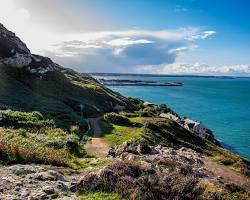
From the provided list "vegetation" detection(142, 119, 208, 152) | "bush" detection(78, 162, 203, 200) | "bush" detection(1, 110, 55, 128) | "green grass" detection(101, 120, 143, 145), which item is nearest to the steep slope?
"green grass" detection(101, 120, 143, 145)

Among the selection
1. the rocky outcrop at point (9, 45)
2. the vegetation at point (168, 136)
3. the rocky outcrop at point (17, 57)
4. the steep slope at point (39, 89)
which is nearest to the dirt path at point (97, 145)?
the steep slope at point (39, 89)

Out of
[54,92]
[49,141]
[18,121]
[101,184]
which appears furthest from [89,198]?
[54,92]

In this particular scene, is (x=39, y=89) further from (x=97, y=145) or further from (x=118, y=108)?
(x=97, y=145)

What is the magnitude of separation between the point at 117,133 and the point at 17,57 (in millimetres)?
35133

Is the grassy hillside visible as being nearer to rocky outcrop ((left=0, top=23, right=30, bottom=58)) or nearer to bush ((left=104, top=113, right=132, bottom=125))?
rocky outcrop ((left=0, top=23, right=30, bottom=58))

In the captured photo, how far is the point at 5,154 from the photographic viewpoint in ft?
66.3

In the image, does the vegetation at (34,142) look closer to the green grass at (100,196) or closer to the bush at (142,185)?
the bush at (142,185)

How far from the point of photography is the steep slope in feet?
179

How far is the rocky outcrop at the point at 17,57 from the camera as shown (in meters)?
73.2

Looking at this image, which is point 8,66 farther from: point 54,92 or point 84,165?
point 84,165

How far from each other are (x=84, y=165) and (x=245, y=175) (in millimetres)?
19473

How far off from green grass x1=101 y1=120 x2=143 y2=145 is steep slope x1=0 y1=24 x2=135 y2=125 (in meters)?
4.43

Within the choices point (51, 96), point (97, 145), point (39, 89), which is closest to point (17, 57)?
point (39, 89)

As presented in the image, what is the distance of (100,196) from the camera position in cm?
1551
